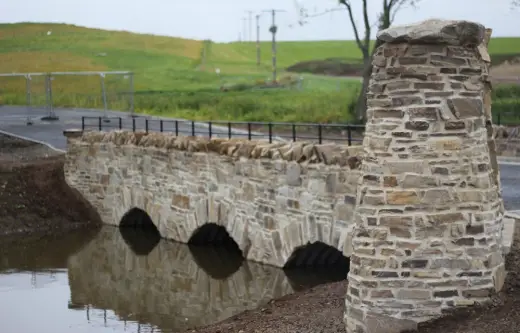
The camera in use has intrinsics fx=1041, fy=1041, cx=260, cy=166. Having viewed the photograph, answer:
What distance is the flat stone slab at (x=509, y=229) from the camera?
14.9 meters

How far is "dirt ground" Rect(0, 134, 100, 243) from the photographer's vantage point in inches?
1217

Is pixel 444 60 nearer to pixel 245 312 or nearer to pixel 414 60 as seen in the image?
pixel 414 60

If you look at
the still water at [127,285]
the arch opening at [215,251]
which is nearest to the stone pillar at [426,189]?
the still water at [127,285]

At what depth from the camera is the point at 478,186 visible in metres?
12.8

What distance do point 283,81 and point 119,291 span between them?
45215mm

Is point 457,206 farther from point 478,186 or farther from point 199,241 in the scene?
point 199,241

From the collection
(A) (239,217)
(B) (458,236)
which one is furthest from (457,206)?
(A) (239,217)

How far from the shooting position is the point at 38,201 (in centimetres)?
3175

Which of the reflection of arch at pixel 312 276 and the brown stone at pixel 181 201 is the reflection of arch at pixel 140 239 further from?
the reflection of arch at pixel 312 276

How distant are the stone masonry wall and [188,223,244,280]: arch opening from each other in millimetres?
400

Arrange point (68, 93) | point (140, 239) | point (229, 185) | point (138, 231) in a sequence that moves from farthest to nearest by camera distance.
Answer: point (68, 93) < point (138, 231) < point (140, 239) < point (229, 185)

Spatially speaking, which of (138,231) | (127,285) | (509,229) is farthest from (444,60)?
(138,231)

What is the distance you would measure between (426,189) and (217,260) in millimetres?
13399

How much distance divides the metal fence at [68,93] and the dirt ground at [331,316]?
27537mm
